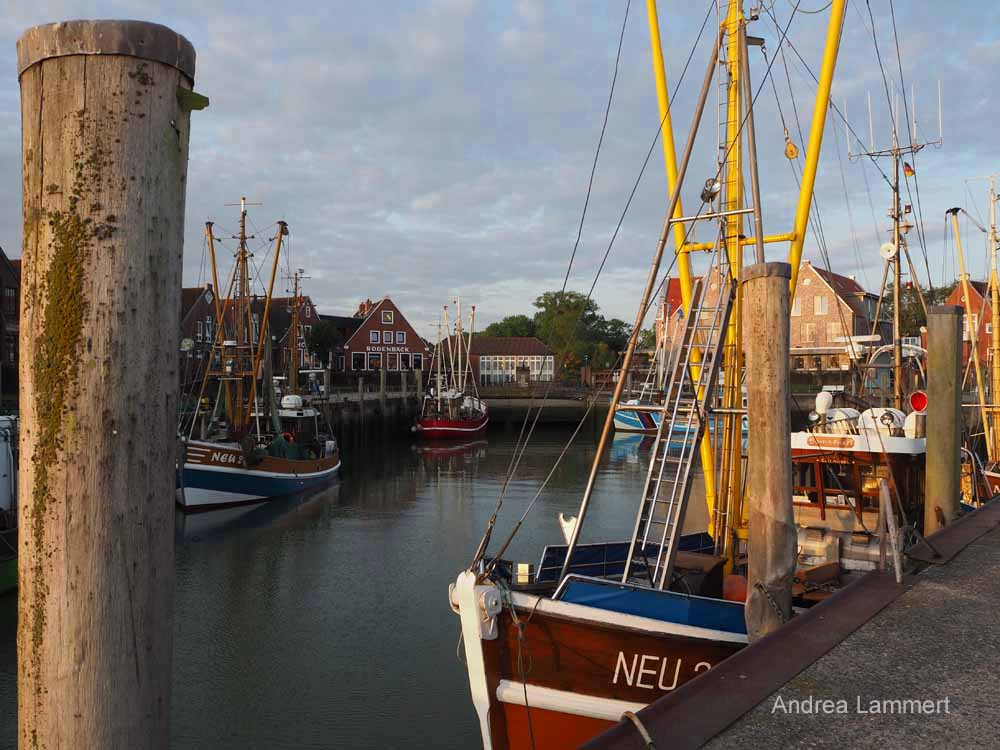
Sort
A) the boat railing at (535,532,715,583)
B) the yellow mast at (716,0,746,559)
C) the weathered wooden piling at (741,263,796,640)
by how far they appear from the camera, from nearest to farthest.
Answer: the weathered wooden piling at (741,263,796,640) → the boat railing at (535,532,715,583) → the yellow mast at (716,0,746,559)

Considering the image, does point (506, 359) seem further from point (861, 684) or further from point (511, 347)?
point (861, 684)

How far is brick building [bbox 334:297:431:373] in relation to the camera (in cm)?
7269

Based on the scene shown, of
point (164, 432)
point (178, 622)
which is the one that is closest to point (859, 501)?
point (164, 432)

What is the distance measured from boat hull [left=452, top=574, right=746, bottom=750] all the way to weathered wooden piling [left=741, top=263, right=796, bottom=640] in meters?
0.56

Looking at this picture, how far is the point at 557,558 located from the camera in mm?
9883

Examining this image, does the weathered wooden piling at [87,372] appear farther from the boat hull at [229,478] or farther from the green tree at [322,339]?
the green tree at [322,339]

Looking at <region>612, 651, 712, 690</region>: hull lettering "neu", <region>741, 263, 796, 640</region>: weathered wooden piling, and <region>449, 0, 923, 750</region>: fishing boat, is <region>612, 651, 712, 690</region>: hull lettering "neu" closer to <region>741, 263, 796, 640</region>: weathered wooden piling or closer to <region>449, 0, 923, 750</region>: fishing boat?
<region>449, 0, 923, 750</region>: fishing boat

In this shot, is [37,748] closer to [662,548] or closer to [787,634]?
[787,634]

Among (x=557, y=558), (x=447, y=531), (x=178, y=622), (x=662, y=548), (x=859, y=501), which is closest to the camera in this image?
(x=662, y=548)

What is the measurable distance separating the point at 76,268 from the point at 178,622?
13429mm

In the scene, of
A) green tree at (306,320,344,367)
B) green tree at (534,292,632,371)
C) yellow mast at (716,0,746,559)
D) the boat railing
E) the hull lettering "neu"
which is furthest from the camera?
green tree at (534,292,632,371)

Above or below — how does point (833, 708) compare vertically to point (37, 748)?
below

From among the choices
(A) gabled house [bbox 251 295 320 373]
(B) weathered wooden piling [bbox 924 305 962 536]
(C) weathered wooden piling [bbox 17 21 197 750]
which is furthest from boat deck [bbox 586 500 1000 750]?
(A) gabled house [bbox 251 295 320 373]

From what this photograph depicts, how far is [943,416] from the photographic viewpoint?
10391 mm
